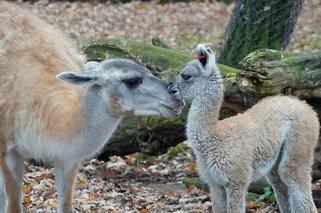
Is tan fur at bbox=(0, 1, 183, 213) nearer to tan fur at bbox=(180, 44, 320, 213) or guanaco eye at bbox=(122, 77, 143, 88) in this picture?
guanaco eye at bbox=(122, 77, 143, 88)

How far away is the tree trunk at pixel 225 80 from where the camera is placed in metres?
7.75

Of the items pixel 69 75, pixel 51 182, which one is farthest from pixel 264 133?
pixel 51 182

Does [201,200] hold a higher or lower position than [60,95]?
lower

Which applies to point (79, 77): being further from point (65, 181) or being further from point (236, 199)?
point (236, 199)

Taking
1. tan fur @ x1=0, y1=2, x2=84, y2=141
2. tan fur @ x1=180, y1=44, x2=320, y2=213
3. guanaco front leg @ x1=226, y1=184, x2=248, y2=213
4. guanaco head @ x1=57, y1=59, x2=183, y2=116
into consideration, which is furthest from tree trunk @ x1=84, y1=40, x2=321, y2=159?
tan fur @ x1=0, y1=2, x2=84, y2=141

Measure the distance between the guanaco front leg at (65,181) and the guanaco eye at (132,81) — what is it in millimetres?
1004

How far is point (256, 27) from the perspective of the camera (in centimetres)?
1080

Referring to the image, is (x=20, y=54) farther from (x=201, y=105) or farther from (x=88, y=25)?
(x=88, y=25)

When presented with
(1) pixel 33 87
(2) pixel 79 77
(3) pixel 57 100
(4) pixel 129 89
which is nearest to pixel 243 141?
(4) pixel 129 89

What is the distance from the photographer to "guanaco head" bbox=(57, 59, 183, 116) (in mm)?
6652

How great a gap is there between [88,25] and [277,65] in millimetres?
13554

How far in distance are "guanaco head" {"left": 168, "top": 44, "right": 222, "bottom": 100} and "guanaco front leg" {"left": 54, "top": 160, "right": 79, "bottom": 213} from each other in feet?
4.20

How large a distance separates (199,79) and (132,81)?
0.58 meters

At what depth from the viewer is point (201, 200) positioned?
890 centimetres
